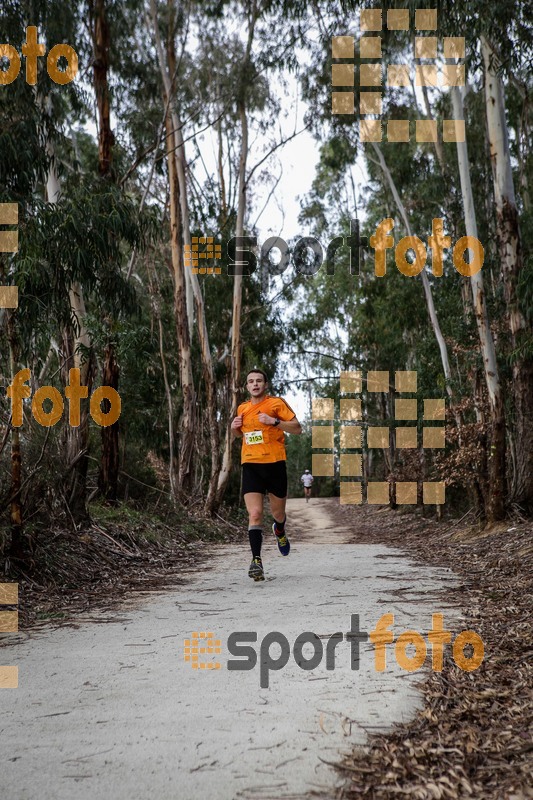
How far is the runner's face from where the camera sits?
7053mm

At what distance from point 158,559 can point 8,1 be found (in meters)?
7.16

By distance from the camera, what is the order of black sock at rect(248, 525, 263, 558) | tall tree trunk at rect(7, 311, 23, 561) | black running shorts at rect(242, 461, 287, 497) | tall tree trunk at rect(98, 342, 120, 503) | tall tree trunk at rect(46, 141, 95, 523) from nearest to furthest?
1. tall tree trunk at rect(7, 311, 23, 561)
2. black sock at rect(248, 525, 263, 558)
3. black running shorts at rect(242, 461, 287, 497)
4. tall tree trunk at rect(46, 141, 95, 523)
5. tall tree trunk at rect(98, 342, 120, 503)

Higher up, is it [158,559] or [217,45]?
[217,45]

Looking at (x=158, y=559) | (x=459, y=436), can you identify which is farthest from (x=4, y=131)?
(x=459, y=436)

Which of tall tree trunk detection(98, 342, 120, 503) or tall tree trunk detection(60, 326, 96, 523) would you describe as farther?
tall tree trunk detection(98, 342, 120, 503)

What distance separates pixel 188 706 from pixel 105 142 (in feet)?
31.3

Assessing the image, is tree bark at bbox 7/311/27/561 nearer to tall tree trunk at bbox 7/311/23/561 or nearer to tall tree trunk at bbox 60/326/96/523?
tall tree trunk at bbox 7/311/23/561

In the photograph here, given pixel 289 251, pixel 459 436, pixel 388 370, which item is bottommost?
pixel 459 436

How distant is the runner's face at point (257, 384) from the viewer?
278 inches

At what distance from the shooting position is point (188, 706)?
312 cm

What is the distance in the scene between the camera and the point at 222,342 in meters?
21.1

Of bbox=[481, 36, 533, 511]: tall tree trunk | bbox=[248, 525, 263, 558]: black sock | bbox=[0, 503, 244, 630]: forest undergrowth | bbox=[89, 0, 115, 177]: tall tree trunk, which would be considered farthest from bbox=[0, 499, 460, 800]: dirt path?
bbox=[89, 0, 115, 177]: tall tree trunk

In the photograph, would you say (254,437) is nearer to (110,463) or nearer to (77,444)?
(77,444)

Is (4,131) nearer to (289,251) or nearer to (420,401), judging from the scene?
(420,401)
